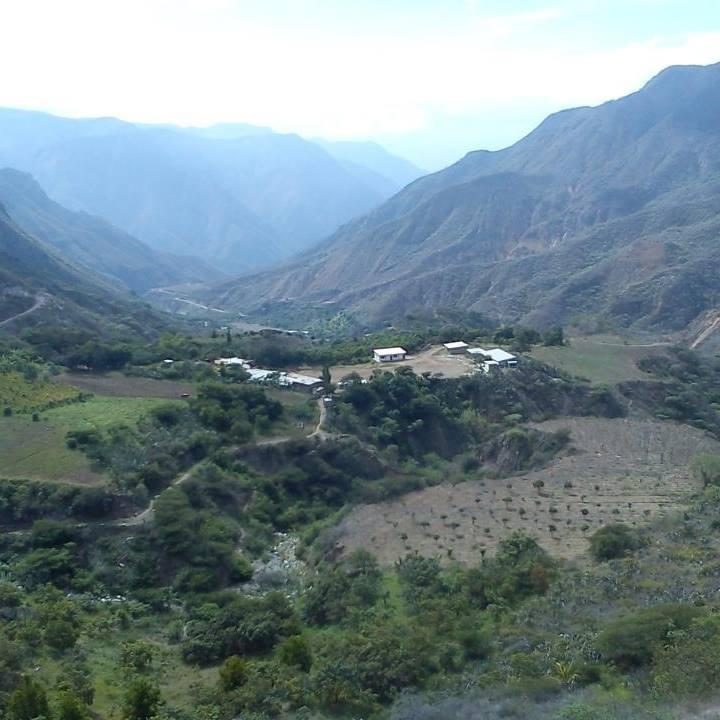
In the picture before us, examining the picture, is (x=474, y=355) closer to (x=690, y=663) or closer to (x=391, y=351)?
(x=391, y=351)

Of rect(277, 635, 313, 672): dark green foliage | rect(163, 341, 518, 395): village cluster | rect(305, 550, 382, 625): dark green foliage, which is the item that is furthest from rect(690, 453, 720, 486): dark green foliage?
rect(277, 635, 313, 672): dark green foliage

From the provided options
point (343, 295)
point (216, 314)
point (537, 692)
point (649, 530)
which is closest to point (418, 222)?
point (343, 295)

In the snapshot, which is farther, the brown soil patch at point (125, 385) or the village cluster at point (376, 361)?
the village cluster at point (376, 361)

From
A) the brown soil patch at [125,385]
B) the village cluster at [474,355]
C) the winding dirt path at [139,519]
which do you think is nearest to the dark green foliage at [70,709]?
the winding dirt path at [139,519]

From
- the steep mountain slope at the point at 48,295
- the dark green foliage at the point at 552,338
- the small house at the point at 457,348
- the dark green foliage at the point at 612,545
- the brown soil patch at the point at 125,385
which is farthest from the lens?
the steep mountain slope at the point at 48,295

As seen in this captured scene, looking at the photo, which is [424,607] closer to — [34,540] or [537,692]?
[537,692]

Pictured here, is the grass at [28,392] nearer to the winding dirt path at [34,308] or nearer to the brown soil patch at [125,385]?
the brown soil patch at [125,385]

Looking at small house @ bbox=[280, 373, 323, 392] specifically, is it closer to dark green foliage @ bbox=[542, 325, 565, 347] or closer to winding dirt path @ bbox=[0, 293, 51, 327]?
dark green foliage @ bbox=[542, 325, 565, 347]

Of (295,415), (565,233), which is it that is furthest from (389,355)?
(565,233)
